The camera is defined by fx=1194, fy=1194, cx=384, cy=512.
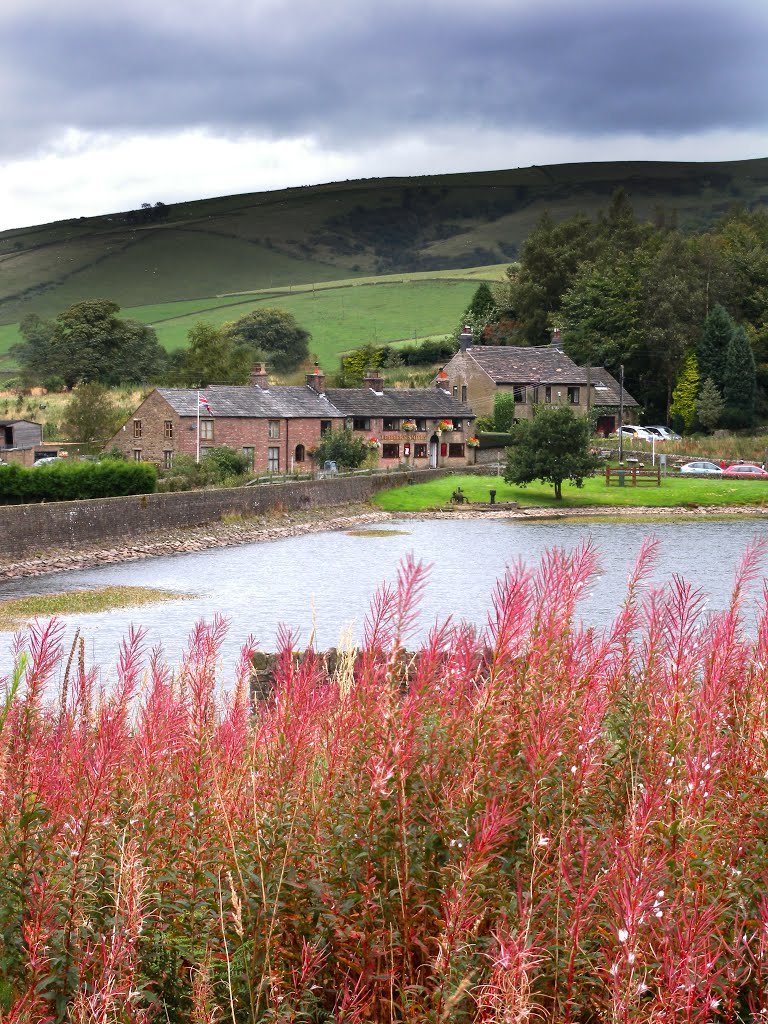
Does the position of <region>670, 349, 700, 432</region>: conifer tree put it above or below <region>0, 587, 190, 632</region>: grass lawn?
above

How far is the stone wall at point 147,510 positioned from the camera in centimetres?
4894

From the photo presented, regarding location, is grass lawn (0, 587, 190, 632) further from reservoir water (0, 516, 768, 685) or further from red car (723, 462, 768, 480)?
red car (723, 462, 768, 480)

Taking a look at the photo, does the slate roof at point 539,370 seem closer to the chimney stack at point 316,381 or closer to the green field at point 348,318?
the chimney stack at point 316,381

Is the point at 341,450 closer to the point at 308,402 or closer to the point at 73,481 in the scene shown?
the point at 308,402

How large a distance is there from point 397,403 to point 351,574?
146 feet

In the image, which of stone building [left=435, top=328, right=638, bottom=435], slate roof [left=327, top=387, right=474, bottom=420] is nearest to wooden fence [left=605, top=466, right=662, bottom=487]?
slate roof [left=327, top=387, right=474, bottom=420]

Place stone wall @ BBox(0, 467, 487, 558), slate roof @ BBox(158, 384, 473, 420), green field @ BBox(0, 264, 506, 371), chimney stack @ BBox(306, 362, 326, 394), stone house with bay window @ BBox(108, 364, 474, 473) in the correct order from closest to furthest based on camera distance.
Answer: stone wall @ BBox(0, 467, 487, 558) → stone house with bay window @ BBox(108, 364, 474, 473) → slate roof @ BBox(158, 384, 473, 420) → chimney stack @ BBox(306, 362, 326, 394) → green field @ BBox(0, 264, 506, 371)

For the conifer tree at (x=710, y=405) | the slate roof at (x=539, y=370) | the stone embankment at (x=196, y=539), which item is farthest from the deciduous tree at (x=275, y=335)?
the stone embankment at (x=196, y=539)

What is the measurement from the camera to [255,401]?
270 ft

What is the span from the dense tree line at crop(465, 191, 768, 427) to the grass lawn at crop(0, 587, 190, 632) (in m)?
68.1

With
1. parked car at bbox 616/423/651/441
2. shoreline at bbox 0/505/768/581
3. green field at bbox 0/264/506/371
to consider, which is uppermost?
green field at bbox 0/264/506/371

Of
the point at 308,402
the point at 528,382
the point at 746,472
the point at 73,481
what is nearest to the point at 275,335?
the point at 528,382

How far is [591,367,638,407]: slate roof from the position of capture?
349 feet

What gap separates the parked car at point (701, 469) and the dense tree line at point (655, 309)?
14.3 metres
